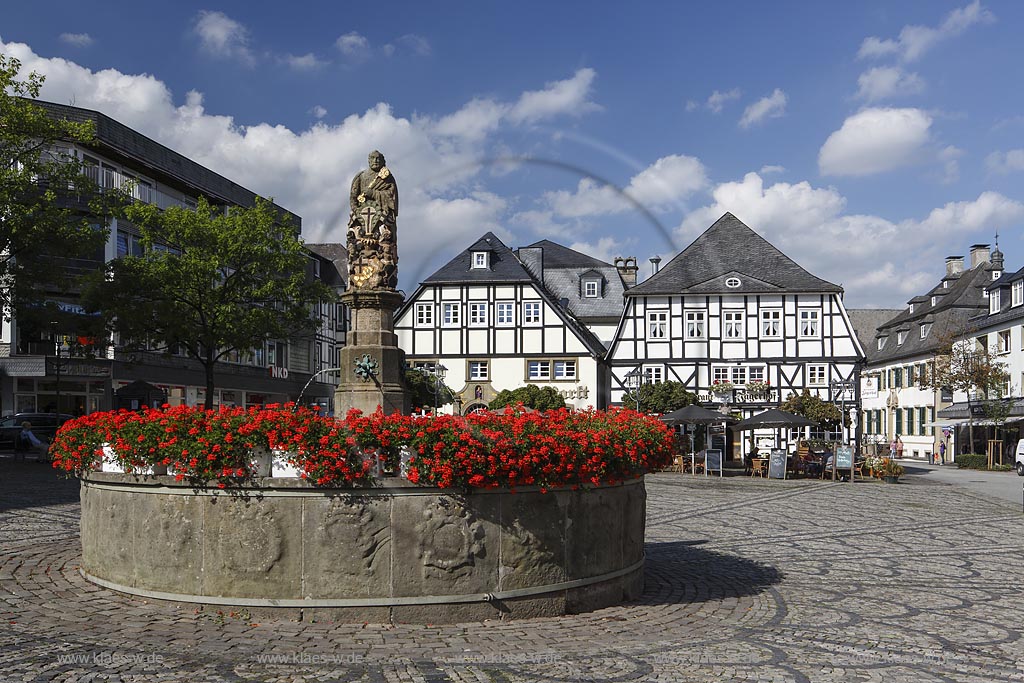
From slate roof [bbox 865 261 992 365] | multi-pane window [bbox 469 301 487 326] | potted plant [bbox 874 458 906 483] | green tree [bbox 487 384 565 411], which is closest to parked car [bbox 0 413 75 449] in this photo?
green tree [bbox 487 384 565 411]

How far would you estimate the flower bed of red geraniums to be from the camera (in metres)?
7.71

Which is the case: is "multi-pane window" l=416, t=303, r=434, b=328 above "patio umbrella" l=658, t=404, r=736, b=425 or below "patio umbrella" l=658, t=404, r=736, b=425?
above

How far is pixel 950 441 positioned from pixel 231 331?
39.6 m

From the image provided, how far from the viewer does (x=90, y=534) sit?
898 cm

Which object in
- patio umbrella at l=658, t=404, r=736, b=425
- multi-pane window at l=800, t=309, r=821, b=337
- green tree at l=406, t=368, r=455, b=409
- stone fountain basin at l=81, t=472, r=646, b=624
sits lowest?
stone fountain basin at l=81, t=472, r=646, b=624

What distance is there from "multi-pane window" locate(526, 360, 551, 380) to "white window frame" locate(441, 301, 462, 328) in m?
4.56

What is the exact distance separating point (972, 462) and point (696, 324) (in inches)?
582

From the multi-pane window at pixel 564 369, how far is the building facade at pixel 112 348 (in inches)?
615

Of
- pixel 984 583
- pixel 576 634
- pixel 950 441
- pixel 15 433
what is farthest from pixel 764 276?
pixel 576 634

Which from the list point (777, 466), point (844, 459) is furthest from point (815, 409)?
point (844, 459)

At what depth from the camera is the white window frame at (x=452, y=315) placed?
178ft

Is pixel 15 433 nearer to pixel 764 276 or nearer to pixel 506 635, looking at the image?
pixel 506 635

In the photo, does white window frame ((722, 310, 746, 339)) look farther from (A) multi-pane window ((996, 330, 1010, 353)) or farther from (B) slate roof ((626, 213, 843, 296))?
(A) multi-pane window ((996, 330, 1010, 353))

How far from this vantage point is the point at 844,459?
29766 mm
